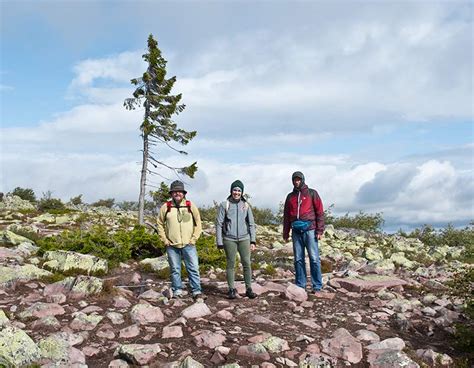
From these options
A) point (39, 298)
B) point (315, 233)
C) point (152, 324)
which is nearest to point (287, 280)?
point (315, 233)

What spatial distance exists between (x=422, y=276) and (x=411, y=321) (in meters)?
4.83

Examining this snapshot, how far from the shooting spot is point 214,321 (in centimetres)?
796

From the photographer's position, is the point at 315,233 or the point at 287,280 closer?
the point at 315,233

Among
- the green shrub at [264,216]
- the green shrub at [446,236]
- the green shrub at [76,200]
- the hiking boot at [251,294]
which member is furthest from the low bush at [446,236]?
the green shrub at [76,200]

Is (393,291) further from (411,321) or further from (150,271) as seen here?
(150,271)

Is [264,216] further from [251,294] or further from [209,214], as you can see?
[251,294]

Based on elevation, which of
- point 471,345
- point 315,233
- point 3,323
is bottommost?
point 471,345

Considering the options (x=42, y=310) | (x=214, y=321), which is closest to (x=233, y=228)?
(x=214, y=321)

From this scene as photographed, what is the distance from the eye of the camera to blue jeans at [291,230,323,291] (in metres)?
10.2

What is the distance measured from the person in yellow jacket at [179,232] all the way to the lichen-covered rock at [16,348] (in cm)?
340

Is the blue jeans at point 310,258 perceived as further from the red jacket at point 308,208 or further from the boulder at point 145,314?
the boulder at point 145,314

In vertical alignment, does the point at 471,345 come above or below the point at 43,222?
below

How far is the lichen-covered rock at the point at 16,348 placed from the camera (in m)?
6.25

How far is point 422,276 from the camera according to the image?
13312 millimetres
